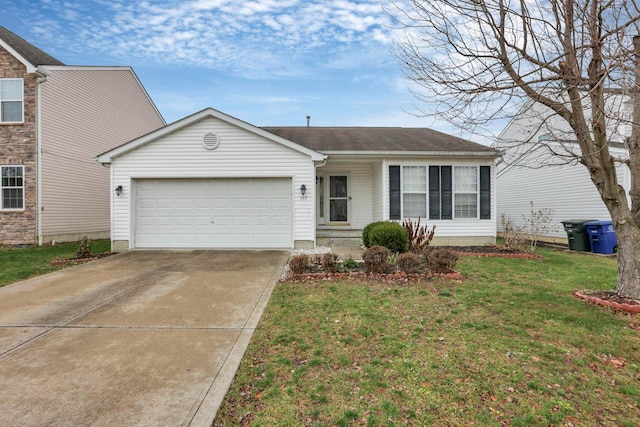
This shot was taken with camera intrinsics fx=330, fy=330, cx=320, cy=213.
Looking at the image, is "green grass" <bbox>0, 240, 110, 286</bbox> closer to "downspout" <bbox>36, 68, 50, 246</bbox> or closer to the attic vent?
"downspout" <bbox>36, 68, 50, 246</bbox>

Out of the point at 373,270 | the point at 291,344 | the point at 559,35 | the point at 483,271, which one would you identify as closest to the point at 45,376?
the point at 291,344

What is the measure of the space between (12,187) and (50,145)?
1943 millimetres

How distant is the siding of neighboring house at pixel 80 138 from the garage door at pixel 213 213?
4.61 meters

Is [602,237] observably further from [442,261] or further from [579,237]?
[442,261]

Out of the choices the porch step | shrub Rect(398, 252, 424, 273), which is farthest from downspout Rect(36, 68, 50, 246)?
shrub Rect(398, 252, 424, 273)

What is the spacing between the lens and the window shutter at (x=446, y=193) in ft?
37.0

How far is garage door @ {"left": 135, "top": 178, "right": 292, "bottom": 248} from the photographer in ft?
35.1

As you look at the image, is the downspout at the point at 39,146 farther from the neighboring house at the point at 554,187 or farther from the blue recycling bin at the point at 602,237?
the blue recycling bin at the point at 602,237

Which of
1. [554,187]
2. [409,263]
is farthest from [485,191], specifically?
[409,263]

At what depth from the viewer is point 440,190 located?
11297mm

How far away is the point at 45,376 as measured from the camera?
310cm

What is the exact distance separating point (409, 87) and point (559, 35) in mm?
1985

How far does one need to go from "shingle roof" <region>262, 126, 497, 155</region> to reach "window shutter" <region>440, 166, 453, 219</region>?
75cm

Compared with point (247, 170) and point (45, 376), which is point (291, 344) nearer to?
point (45, 376)
